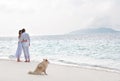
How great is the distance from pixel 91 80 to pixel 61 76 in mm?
1072

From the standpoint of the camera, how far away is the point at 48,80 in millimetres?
10125

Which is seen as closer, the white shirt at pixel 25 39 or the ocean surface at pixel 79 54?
the white shirt at pixel 25 39

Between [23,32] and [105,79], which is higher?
[23,32]

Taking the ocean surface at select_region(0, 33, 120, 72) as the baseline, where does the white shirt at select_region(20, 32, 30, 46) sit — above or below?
above

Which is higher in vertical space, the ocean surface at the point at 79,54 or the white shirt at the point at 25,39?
the white shirt at the point at 25,39

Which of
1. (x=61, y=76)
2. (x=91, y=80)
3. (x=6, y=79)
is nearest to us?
(x=6, y=79)

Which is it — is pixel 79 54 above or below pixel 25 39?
below

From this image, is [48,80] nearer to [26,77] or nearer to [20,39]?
[26,77]

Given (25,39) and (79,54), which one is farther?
(79,54)

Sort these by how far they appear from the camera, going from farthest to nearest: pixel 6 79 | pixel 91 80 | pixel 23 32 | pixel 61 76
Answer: pixel 23 32 → pixel 61 76 → pixel 91 80 → pixel 6 79

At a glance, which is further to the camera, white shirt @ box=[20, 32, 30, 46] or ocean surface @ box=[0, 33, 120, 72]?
ocean surface @ box=[0, 33, 120, 72]

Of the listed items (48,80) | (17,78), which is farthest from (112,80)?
(17,78)

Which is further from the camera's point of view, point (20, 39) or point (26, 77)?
point (20, 39)

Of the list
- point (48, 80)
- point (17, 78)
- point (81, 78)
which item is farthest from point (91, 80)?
point (17, 78)
